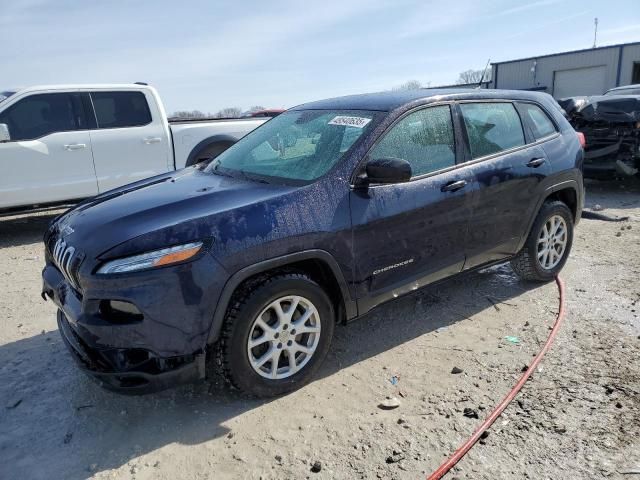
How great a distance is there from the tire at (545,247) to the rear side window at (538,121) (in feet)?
1.99

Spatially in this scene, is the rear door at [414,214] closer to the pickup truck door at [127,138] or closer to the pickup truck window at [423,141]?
the pickup truck window at [423,141]

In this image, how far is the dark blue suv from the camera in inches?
102

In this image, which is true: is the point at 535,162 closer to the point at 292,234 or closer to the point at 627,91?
the point at 292,234

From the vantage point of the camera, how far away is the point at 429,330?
3.88m

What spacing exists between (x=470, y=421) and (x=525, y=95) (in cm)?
292

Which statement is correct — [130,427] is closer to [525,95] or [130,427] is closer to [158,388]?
[158,388]

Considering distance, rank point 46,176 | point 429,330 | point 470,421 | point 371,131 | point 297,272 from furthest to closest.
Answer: point 46,176 < point 429,330 < point 371,131 < point 297,272 < point 470,421

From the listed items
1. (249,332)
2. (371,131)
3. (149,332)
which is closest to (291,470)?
(249,332)

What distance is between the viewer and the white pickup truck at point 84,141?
21.3 feet

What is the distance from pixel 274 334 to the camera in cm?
290

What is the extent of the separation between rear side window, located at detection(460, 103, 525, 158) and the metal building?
3015cm

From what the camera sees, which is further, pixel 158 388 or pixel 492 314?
pixel 492 314

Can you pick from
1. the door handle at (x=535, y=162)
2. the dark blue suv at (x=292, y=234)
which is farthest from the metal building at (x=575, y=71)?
the dark blue suv at (x=292, y=234)

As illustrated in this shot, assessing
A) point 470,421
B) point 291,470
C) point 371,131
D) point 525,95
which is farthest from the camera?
point 525,95
